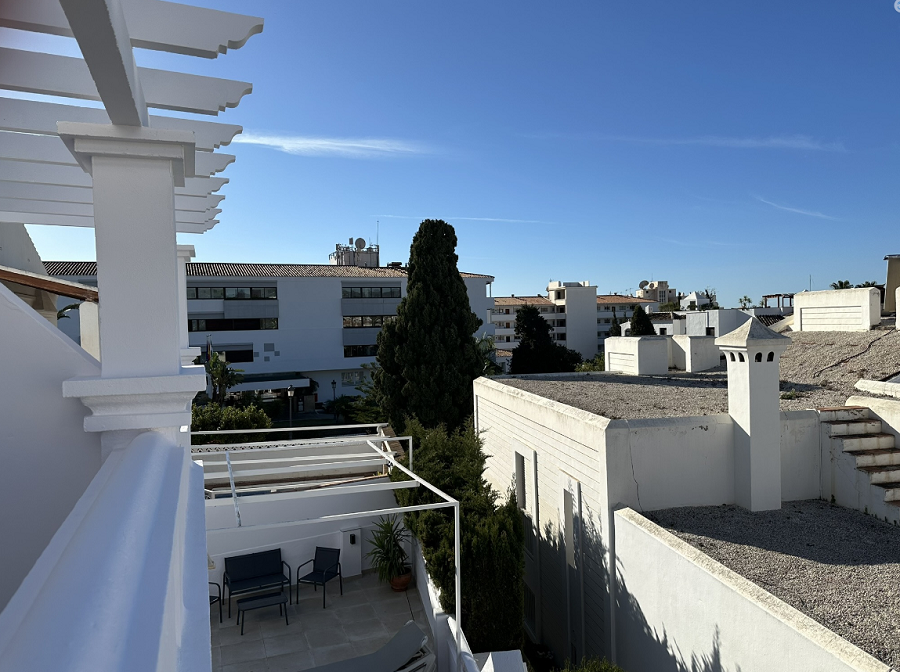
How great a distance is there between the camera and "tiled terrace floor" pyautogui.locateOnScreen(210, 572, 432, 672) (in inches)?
270

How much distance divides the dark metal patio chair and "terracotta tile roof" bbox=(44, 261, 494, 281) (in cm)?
2505

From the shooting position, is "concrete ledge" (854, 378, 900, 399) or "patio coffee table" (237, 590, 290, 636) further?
"concrete ledge" (854, 378, 900, 399)

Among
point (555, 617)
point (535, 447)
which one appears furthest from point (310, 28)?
point (555, 617)

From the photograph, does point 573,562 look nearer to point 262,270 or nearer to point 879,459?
point 879,459

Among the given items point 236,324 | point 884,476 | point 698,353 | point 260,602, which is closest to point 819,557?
point 884,476

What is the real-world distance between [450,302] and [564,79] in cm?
771

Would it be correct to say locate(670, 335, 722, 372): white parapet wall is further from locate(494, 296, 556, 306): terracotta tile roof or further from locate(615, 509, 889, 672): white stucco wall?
locate(494, 296, 556, 306): terracotta tile roof

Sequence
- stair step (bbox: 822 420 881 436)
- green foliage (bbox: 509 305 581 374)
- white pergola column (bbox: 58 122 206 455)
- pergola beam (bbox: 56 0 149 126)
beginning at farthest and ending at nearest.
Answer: green foliage (bbox: 509 305 581 374) < stair step (bbox: 822 420 881 436) < white pergola column (bbox: 58 122 206 455) < pergola beam (bbox: 56 0 149 126)

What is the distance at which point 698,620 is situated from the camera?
5250 millimetres

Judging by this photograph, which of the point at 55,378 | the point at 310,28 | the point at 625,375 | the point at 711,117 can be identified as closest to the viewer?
the point at 55,378

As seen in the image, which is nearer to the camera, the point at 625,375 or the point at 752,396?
the point at 752,396

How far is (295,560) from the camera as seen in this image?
30.1 feet

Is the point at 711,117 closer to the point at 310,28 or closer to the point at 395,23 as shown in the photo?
the point at 395,23

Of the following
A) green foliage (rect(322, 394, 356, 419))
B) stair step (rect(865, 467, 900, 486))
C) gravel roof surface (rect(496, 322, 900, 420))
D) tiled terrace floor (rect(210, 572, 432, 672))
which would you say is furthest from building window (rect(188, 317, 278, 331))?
stair step (rect(865, 467, 900, 486))
